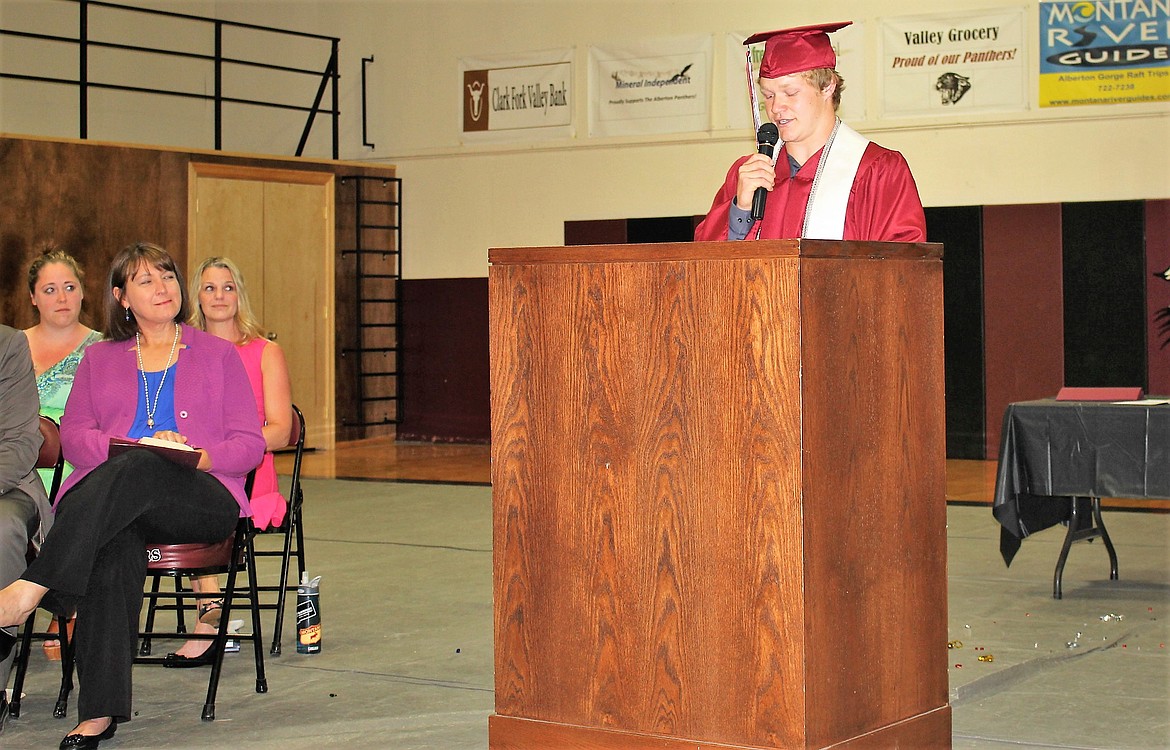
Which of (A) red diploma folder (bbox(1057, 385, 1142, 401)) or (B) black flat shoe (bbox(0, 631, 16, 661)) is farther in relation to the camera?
(A) red diploma folder (bbox(1057, 385, 1142, 401))

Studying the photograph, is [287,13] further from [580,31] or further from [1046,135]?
[1046,135]

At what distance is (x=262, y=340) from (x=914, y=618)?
2.72 m

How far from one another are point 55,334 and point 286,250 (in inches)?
295

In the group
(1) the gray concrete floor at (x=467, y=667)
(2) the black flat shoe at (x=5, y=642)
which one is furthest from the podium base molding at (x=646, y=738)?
(2) the black flat shoe at (x=5, y=642)

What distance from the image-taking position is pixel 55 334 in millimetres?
4730

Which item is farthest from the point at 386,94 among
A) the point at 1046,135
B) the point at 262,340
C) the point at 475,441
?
the point at 262,340

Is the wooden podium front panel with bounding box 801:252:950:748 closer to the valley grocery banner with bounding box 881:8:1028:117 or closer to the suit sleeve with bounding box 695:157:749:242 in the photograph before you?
the suit sleeve with bounding box 695:157:749:242

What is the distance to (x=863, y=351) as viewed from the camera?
8.42 feet

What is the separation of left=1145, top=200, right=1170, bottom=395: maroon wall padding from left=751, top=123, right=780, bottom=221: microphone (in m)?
7.57

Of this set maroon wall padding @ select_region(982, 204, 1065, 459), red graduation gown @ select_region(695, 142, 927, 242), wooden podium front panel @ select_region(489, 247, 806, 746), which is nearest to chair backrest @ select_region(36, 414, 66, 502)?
wooden podium front panel @ select_region(489, 247, 806, 746)

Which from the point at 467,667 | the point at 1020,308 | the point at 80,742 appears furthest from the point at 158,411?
the point at 1020,308

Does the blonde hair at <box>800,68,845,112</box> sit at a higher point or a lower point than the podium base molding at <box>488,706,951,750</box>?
higher

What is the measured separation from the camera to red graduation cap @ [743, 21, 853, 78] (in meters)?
2.94

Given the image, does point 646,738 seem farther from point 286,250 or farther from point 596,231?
point 286,250
